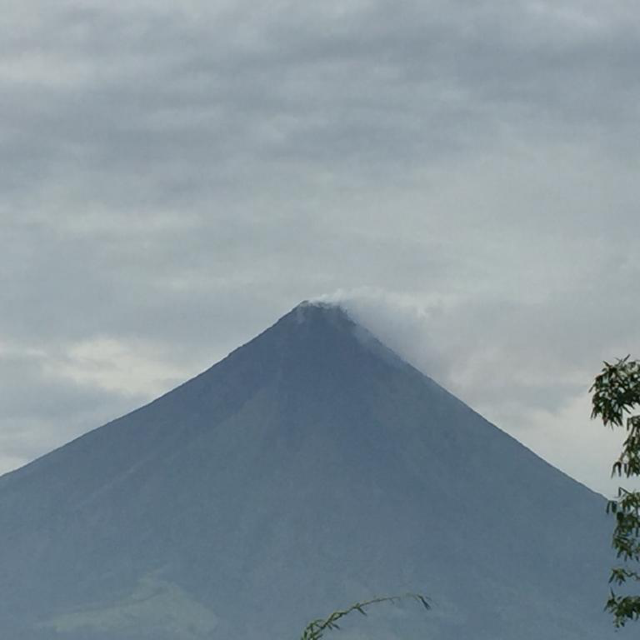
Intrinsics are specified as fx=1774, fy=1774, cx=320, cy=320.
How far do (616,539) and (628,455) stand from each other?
1.28m

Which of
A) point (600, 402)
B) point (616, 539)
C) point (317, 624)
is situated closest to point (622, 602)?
point (616, 539)

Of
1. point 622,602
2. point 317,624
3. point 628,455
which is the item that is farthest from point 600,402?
point 317,624

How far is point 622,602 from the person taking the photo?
24.7m

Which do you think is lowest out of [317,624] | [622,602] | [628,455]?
[317,624]

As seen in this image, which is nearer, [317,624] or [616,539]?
[317,624]

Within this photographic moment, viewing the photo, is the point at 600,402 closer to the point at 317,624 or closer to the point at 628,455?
the point at 628,455

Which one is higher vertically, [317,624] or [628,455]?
[628,455]

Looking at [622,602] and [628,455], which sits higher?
[628,455]

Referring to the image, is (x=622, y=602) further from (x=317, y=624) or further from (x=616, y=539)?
(x=317, y=624)

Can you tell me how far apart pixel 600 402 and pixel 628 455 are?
127cm

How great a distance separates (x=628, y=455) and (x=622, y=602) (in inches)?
83.9

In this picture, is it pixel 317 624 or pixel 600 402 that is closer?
pixel 317 624

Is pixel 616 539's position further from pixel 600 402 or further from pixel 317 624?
pixel 317 624

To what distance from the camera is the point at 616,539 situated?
2492 cm
